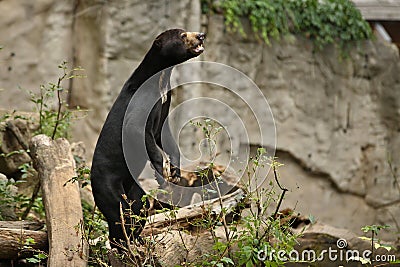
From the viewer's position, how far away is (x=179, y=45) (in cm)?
426

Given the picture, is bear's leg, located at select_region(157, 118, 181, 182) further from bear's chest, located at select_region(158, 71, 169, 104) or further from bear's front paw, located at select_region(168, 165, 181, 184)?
bear's chest, located at select_region(158, 71, 169, 104)

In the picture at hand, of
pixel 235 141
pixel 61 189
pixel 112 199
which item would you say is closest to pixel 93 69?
pixel 235 141

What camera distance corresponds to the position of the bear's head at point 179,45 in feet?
14.0

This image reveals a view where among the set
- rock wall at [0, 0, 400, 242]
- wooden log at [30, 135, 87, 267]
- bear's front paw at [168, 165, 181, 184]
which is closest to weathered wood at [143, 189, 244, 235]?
bear's front paw at [168, 165, 181, 184]

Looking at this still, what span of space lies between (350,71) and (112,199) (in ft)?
20.0

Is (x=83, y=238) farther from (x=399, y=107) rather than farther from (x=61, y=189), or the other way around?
(x=399, y=107)

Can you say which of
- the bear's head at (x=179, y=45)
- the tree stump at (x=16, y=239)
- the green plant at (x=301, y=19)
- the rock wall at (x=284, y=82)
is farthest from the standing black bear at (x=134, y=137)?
the green plant at (x=301, y=19)

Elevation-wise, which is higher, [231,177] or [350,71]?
[350,71]

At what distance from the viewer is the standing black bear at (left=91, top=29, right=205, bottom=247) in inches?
163

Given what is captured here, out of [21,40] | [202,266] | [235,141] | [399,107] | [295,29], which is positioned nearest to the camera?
[202,266]

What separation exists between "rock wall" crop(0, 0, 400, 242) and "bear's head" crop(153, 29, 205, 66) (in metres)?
3.48

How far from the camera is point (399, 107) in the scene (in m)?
9.72

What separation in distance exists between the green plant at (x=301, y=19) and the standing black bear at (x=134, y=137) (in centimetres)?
416

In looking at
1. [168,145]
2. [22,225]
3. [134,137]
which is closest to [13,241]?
[22,225]
